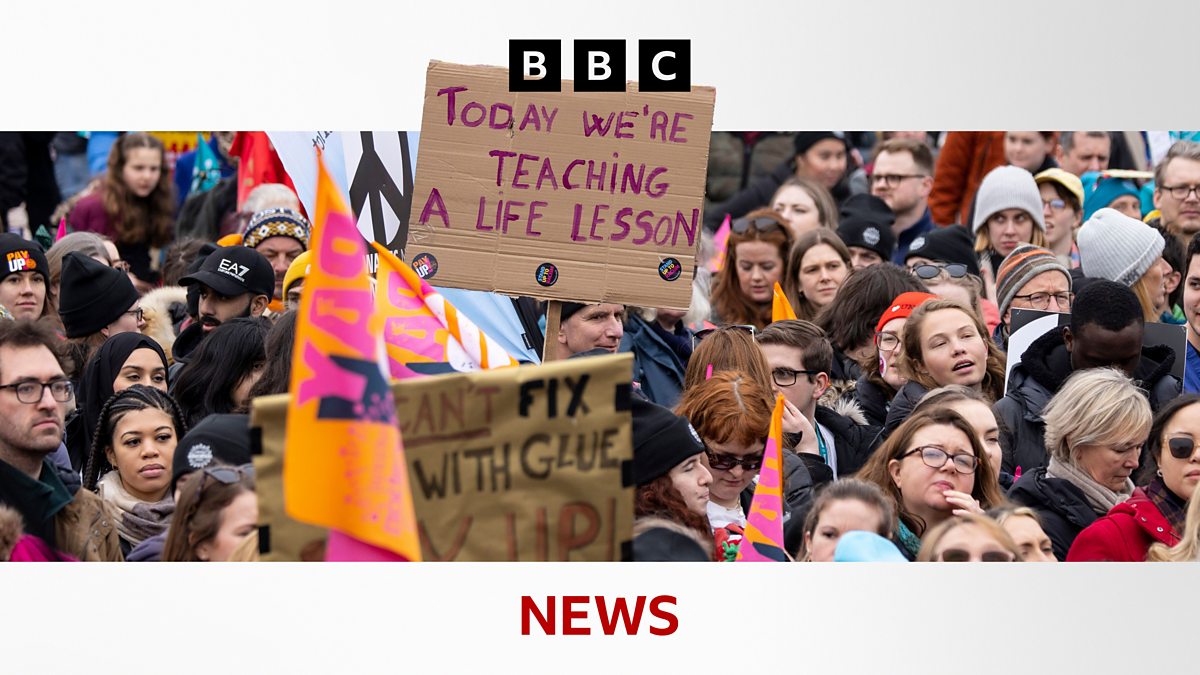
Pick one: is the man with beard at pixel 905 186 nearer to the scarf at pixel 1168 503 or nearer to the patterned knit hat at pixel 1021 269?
the patterned knit hat at pixel 1021 269

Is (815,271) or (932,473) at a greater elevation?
(815,271)

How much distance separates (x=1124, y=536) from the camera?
6.38 m

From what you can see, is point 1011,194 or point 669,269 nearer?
point 669,269

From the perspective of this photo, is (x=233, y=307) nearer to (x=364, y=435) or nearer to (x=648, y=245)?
(x=648, y=245)

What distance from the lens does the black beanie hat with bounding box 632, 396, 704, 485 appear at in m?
6.02

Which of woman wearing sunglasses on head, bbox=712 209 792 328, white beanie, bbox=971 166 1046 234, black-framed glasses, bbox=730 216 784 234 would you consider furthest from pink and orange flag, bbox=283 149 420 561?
white beanie, bbox=971 166 1046 234

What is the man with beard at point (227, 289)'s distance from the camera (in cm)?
828

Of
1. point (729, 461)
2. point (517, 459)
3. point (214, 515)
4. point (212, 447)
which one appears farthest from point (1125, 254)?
point (214, 515)

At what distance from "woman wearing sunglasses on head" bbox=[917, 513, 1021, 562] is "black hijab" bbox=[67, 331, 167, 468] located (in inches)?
134

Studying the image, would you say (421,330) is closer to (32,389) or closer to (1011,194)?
(32,389)

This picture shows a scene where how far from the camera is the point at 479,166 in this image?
670 centimetres

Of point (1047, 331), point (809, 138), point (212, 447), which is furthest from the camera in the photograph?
point (809, 138)

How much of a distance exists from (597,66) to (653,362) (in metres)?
2.28

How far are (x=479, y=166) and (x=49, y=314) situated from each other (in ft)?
10.3
